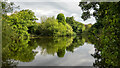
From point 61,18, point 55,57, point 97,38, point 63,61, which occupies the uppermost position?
point 61,18

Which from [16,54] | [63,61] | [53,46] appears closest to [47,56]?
[63,61]

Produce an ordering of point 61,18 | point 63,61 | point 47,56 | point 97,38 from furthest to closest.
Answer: point 61,18, point 47,56, point 97,38, point 63,61

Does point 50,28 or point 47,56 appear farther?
point 50,28

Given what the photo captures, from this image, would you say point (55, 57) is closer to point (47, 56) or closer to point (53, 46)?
point (47, 56)

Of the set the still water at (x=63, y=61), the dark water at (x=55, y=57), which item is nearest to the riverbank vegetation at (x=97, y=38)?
the dark water at (x=55, y=57)

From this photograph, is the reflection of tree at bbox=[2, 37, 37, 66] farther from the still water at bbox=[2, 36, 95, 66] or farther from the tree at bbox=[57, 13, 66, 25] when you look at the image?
the tree at bbox=[57, 13, 66, 25]

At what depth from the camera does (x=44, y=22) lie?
4222 cm

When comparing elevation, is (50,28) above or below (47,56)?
above

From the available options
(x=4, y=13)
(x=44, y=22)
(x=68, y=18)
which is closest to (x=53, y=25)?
(x=44, y=22)

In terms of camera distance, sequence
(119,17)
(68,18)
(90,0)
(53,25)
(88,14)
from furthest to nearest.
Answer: (68,18) → (53,25) → (88,14) → (90,0) → (119,17)

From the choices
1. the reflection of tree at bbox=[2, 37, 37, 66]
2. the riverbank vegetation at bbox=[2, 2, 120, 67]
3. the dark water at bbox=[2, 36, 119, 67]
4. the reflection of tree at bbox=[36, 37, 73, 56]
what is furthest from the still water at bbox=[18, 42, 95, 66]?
the reflection of tree at bbox=[36, 37, 73, 56]

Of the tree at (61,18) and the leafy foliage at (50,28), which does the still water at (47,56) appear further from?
the tree at (61,18)

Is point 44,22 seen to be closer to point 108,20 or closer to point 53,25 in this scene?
point 53,25

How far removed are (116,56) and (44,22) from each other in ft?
129
